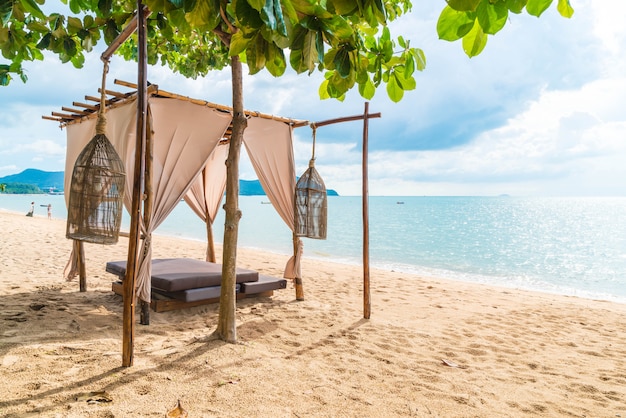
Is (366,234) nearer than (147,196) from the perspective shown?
No

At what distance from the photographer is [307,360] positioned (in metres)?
2.79

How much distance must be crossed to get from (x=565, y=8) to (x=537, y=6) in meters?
0.12

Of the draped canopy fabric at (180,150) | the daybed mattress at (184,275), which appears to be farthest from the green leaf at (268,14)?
the daybed mattress at (184,275)

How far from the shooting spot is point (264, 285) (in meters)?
4.50

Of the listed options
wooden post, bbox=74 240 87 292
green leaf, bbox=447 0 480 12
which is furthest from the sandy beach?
green leaf, bbox=447 0 480 12

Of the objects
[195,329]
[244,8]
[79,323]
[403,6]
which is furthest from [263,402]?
[403,6]

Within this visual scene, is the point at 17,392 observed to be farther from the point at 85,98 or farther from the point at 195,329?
the point at 85,98

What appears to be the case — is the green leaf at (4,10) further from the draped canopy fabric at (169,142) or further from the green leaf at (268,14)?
the draped canopy fabric at (169,142)

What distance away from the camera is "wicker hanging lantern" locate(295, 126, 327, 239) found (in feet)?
15.0

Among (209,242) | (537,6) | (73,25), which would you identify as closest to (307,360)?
(537,6)

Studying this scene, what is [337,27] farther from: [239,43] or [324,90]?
[324,90]

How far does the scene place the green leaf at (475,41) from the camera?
1002 mm

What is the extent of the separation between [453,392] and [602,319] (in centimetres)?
373

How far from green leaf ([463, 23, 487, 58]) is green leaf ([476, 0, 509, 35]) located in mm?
60
